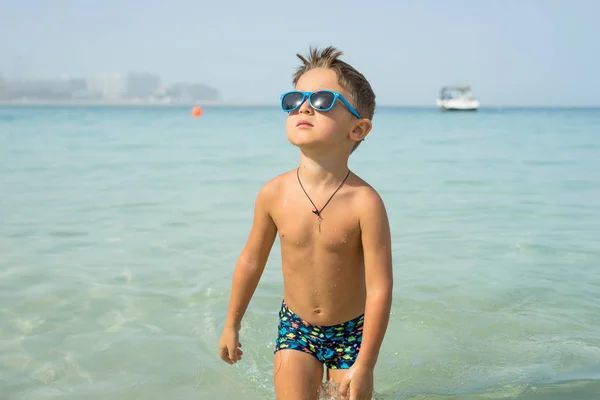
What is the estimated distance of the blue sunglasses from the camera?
2422mm

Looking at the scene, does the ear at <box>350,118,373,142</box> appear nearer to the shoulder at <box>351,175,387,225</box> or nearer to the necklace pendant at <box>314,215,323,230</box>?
the shoulder at <box>351,175,387,225</box>

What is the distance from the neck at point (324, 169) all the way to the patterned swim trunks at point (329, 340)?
0.57 metres

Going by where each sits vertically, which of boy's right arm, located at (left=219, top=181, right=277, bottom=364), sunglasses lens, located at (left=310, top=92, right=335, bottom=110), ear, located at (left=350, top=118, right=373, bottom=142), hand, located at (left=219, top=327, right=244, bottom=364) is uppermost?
sunglasses lens, located at (left=310, top=92, right=335, bottom=110)

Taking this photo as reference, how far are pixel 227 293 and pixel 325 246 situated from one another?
2.69 m

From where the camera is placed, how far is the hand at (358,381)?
7.97ft

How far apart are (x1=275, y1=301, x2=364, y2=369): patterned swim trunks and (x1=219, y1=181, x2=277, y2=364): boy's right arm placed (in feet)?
0.68

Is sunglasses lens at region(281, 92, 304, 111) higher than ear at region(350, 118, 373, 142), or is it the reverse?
sunglasses lens at region(281, 92, 304, 111)

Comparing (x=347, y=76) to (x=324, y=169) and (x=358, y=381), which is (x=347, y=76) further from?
(x=358, y=381)

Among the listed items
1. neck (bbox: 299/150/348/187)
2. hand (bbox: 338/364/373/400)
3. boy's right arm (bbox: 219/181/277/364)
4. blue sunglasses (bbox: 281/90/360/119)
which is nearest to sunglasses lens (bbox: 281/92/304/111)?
blue sunglasses (bbox: 281/90/360/119)

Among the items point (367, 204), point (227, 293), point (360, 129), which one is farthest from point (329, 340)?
point (227, 293)

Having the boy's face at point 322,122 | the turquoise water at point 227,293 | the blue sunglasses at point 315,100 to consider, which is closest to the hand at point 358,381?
the boy's face at point 322,122

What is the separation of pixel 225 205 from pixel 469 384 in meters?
5.46

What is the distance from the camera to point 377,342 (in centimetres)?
244

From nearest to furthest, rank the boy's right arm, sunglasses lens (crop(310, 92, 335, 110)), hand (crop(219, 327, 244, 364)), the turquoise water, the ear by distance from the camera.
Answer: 1. sunglasses lens (crop(310, 92, 335, 110))
2. the ear
3. the boy's right arm
4. hand (crop(219, 327, 244, 364))
5. the turquoise water
